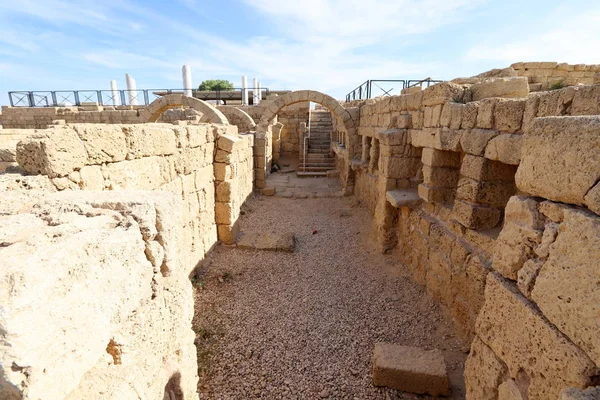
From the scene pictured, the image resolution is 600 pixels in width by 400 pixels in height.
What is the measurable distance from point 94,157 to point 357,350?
3471 millimetres

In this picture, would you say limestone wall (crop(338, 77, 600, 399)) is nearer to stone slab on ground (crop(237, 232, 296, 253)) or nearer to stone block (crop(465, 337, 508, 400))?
stone block (crop(465, 337, 508, 400))

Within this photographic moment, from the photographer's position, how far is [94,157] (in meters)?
2.87

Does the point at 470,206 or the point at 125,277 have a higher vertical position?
the point at 125,277

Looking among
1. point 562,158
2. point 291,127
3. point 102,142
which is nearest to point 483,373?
point 562,158

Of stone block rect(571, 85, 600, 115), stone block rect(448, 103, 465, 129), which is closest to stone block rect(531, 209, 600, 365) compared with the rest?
stone block rect(571, 85, 600, 115)

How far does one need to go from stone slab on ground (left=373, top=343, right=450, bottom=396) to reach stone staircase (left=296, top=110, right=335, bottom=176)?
1010 cm

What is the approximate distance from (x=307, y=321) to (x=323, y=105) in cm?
789

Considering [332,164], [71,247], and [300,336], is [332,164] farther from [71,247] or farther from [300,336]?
[71,247]

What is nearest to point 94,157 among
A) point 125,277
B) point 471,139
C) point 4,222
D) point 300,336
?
point 4,222

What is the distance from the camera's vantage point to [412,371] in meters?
3.18

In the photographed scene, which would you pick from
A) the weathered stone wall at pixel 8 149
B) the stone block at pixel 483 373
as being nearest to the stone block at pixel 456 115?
Result: the stone block at pixel 483 373

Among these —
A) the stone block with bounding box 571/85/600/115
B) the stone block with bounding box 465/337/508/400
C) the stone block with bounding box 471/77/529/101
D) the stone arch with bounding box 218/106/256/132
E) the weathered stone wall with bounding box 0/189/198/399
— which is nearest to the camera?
the weathered stone wall with bounding box 0/189/198/399

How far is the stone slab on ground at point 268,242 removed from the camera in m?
6.12

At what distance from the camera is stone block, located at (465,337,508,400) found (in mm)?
2020
